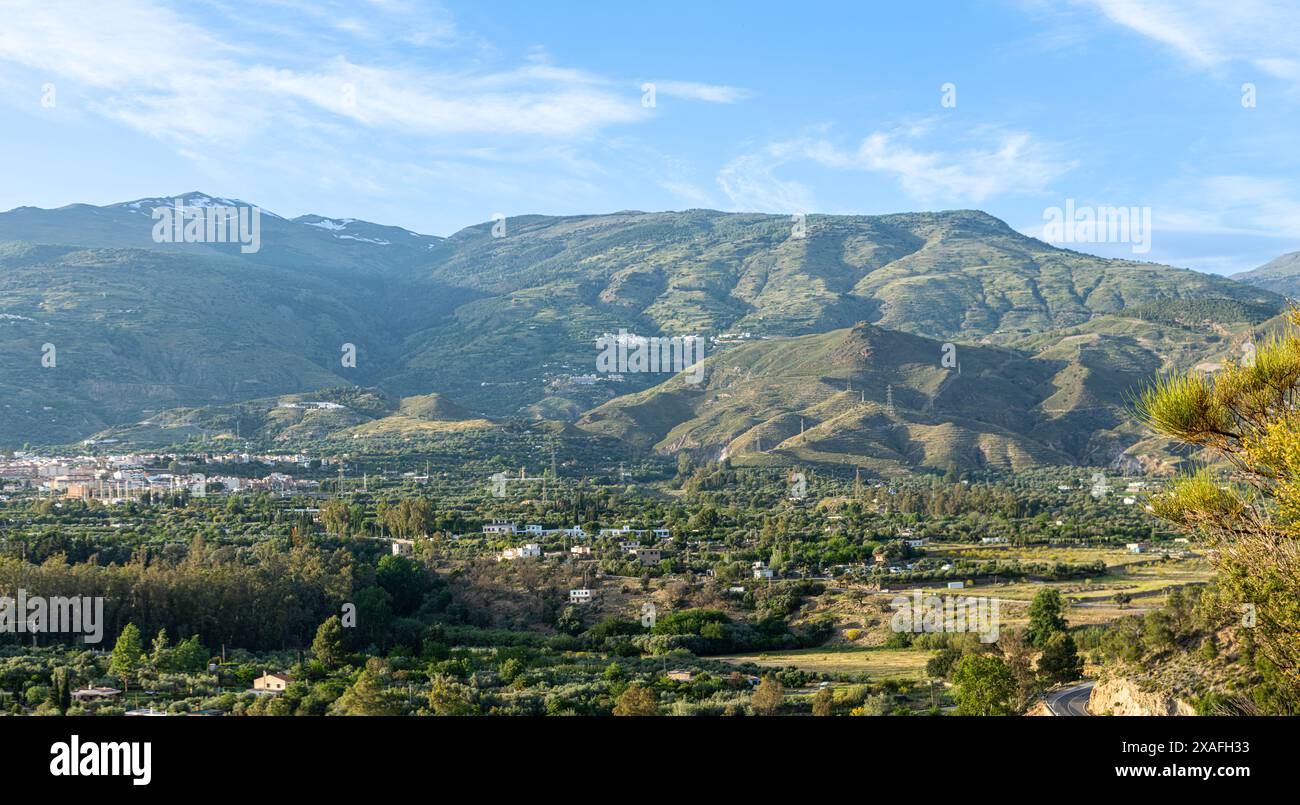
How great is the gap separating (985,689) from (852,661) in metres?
14.1

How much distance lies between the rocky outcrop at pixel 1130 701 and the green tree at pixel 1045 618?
35.5ft

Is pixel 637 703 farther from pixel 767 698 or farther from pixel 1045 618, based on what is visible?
pixel 1045 618

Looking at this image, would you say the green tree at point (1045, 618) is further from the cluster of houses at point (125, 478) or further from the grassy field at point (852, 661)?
the cluster of houses at point (125, 478)

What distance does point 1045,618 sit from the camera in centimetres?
3816

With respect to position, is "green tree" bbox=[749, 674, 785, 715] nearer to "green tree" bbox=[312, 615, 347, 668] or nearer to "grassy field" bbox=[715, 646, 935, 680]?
"grassy field" bbox=[715, 646, 935, 680]

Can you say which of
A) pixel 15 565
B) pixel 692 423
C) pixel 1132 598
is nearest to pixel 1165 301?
pixel 692 423

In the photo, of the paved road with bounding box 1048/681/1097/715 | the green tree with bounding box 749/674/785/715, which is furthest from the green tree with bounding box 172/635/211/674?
the paved road with bounding box 1048/681/1097/715

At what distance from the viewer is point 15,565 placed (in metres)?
40.5

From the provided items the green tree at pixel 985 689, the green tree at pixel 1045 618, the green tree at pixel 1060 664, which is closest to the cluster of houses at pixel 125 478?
the green tree at pixel 1045 618

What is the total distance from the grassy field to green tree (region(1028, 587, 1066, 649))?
3736 millimetres

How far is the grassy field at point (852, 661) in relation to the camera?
3553 centimetres
